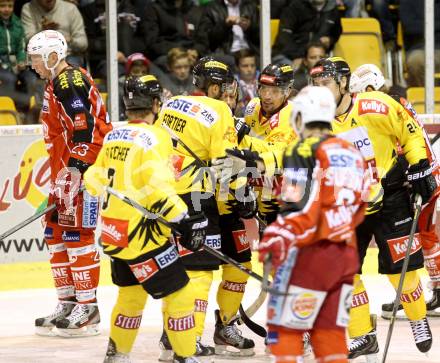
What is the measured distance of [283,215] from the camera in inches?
203

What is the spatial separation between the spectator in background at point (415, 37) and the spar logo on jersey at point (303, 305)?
5.43 m

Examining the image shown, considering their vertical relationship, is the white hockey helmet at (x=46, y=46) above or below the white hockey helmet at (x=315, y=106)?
below

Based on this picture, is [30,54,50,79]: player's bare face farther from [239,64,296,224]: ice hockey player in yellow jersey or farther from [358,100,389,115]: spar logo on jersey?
[358,100,389,115]: spar logo on jersey

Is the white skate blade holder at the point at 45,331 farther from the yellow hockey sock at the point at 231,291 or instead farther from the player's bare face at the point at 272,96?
the player's bare face at the point at 272,96

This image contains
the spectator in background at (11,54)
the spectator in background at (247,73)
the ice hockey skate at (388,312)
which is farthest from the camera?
the spectator in background at (247,73)

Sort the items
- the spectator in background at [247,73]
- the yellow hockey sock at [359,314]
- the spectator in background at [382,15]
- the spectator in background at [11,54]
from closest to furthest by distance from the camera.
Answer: the yellow hockey sock at [359,314] → the spectator in background at [11,54] → the spectator in background at [247,73] → the spectator in background at [382,15]

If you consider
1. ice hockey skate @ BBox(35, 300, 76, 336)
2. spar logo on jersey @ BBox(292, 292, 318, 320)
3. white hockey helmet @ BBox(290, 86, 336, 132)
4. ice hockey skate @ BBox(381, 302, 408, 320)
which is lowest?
ice hockey skate @ BBox(381, 302, 408, 320)

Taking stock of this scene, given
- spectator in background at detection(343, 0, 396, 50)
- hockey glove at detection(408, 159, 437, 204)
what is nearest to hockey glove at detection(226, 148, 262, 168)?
hockey glove at detection(408, 159, 437, 204)

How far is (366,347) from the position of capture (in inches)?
253

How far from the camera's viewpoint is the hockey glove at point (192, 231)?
572 centimetres

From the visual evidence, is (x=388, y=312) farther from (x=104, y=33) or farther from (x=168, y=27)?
(x=168, y=27)

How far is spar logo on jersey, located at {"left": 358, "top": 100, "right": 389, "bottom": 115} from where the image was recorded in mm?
6391

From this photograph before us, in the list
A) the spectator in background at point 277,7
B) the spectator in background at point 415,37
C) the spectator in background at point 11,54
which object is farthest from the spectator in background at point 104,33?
the spectator in background at point 415,37

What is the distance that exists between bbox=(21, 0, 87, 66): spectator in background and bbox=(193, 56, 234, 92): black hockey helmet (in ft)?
10.4
